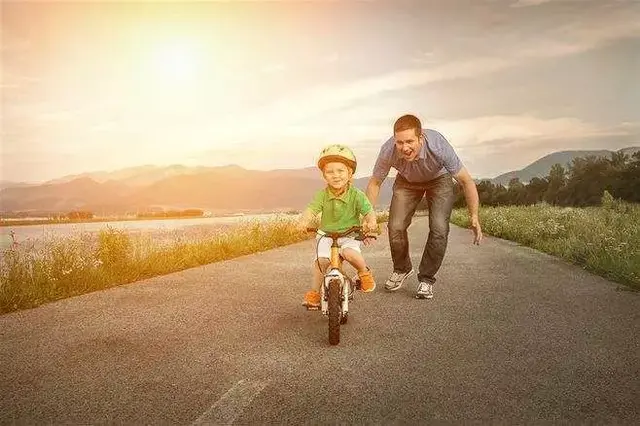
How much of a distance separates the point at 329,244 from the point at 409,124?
6.80 ft

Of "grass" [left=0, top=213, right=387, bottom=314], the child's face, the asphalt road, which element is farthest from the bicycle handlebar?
the asphalt road

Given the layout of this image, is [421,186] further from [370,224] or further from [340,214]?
[370,224]

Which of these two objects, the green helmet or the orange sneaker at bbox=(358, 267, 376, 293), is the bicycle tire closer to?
the orange sneaker at bbox=(358, 267, 376, 293)

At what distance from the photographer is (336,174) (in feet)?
19.2

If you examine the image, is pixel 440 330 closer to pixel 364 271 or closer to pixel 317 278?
pixel 364 271

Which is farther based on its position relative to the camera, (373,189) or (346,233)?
(373,189)

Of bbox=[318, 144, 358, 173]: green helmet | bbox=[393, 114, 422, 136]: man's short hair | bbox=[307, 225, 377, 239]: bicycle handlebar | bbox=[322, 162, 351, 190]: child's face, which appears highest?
bbox=[393, 114, 422, 136]: man's short hair

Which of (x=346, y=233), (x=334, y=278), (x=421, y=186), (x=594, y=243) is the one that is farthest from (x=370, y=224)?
(x=594, y=243)

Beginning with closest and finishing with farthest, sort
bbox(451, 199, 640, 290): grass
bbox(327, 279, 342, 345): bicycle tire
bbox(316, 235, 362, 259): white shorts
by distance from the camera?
bbox(327, 279, 342, 345): bicycle tire → bbox(316, 235, 362, 259): white shorts → bbox(451, 199, 640, 290): grass

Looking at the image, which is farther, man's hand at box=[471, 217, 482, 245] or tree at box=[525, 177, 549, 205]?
tree at box=[525, 177, 549, 205]

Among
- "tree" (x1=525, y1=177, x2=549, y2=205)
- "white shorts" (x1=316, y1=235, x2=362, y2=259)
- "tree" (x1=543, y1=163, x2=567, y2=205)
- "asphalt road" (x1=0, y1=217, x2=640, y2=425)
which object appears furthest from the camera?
"tree" (x1=525, y1=177, x2=549, y2=205)

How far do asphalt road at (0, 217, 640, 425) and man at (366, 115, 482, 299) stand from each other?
49 centimetres

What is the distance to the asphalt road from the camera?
382 centimetres

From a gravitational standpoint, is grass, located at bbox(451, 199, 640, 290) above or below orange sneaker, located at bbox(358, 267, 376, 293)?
below
